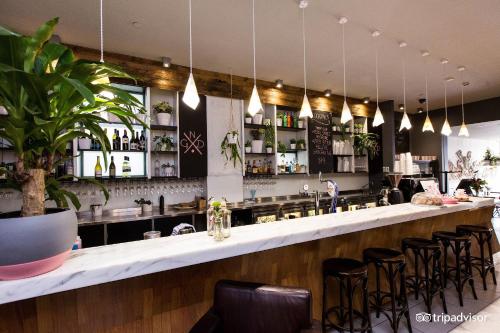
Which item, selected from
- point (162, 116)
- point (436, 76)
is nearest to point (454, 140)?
point (436, 76)

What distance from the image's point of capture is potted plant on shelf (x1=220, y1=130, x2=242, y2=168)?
15.6 ft

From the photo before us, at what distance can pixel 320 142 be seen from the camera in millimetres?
5844

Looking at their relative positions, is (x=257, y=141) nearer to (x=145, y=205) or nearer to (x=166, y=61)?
(x=166, y=61)

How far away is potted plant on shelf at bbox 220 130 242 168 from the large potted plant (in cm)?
346

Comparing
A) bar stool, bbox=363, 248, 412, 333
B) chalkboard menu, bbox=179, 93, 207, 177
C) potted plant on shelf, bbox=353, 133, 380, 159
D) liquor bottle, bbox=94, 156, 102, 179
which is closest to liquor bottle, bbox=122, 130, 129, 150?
liquor bottle, bbox=94, 156, 102, 179

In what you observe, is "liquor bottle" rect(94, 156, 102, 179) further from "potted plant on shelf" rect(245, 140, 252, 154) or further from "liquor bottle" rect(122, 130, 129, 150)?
"potted plant on shelf" rect(245, 140, 252, 154)

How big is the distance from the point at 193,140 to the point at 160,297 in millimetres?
2992

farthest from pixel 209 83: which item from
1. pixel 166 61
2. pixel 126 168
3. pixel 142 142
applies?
pixel 126 168

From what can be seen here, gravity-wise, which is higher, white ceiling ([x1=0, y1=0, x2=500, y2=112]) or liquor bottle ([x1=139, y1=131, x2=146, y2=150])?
white ceiling ([x1=0, y1=0, x2=500, y2=112])

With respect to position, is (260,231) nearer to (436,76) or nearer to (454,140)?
(436,76)

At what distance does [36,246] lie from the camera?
1.10m

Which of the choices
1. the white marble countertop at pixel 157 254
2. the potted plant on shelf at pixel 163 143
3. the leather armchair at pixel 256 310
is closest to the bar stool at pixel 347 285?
the white marble countertop at pixel 157 254

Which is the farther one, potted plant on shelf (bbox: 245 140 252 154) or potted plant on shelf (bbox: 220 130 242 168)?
potted plant on shelf (bbox: 245 140 252 154)

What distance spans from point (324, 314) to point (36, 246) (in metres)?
2.05
